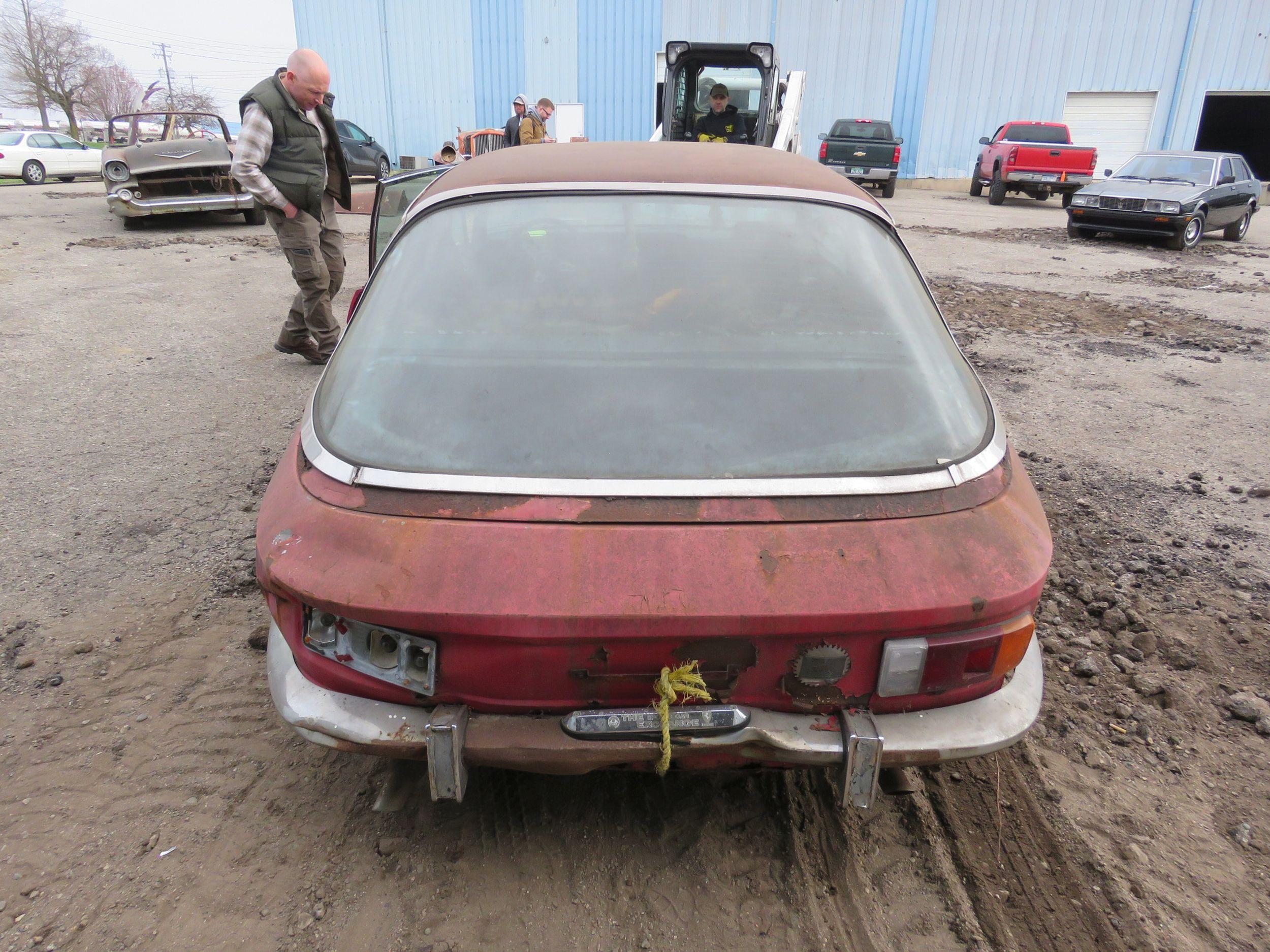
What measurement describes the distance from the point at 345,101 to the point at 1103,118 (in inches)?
900

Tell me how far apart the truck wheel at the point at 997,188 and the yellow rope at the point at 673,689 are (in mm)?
20101

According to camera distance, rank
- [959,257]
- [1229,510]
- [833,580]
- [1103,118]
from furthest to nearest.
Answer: [1103,118] < [959,257] < [1229,510] < [833,580]

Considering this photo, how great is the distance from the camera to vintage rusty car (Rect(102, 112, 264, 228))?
434 inches

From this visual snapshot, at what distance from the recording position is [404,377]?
6.82 feet

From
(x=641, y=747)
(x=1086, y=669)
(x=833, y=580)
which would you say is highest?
(x=833, y=580)

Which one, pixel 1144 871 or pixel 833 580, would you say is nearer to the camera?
pixel 833 580

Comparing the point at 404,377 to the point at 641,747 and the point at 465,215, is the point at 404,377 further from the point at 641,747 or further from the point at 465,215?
the point at 641,747

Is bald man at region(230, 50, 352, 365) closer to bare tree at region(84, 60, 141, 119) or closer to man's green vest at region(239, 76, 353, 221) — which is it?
man's green vest at region(239, 76, 353, 221)

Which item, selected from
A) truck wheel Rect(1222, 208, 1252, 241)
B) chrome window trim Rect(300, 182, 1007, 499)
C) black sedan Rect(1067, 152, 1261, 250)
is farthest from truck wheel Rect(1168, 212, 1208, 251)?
chrome window trim Rect(300, 182, 1007, 499)

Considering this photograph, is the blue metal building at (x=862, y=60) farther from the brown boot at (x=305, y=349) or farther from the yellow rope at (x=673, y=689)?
the yellow rope at (x=673, y=689)

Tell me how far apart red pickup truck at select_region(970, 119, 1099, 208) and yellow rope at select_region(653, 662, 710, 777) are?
19423 mm

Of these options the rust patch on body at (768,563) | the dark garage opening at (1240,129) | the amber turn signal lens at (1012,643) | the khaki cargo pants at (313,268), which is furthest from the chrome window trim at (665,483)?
the dark garage opening at (1240,129)

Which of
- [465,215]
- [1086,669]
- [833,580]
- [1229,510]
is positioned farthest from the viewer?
[1229,510]

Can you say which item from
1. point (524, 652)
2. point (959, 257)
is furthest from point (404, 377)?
point (959, 257)
